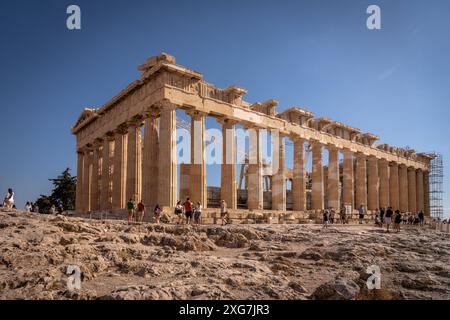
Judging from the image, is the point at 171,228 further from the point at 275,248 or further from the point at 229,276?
the point at 229,276

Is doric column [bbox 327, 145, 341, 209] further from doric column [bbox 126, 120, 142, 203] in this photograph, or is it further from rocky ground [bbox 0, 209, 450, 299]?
rocky ground [bbox 0, 209, 450, 299]

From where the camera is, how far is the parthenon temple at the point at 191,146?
25250mm

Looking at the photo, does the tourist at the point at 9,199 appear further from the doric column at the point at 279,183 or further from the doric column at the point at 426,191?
the doric column at the point at 426,191

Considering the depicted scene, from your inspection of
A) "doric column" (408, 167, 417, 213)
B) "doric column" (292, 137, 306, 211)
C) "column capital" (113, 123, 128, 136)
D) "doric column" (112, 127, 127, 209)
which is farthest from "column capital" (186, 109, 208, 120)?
"doric column" (408, 167, 417, 213)

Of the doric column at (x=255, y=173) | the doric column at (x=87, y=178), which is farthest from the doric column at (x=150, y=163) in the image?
the doric column at (x=87, y=178)

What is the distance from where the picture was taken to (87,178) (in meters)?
37.4

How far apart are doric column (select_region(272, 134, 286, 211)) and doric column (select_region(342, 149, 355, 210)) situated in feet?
32.8

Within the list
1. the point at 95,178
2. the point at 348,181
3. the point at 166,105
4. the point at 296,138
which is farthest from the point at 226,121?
the point at 348,181

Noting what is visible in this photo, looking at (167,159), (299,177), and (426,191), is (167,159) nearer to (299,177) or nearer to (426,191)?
(299,177)

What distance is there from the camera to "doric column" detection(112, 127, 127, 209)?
30.4m

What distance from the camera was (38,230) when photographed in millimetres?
11367

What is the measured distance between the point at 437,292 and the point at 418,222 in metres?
26.3

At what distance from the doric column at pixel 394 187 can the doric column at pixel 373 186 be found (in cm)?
400
